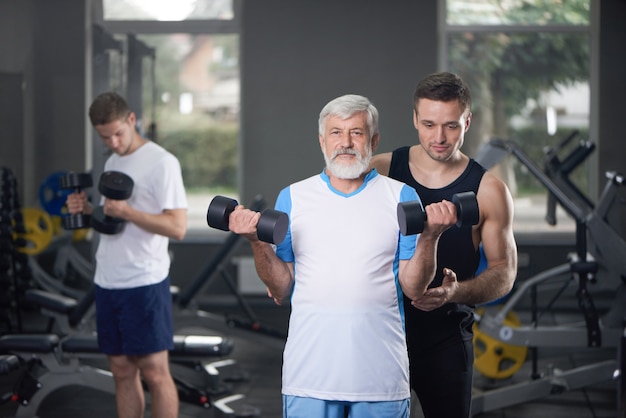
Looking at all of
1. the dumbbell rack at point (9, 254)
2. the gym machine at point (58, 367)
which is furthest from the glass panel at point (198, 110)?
the gym machine at point (58, 367)

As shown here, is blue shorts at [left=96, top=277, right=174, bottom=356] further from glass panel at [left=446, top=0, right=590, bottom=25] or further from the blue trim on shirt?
glass panel at [left=446, top=0, right=590, bottom=25]

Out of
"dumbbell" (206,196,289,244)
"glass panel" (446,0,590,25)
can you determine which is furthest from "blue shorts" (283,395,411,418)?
"glass panel" (446,0,590,25)

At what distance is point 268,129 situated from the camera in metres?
6.86

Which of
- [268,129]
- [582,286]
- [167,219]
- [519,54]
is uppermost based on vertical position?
[519,54]

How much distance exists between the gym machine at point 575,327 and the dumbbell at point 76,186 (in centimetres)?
177

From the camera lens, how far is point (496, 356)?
14.9ft

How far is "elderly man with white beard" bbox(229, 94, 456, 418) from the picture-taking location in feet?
5.90

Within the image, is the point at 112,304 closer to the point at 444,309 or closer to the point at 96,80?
the point at 444,309

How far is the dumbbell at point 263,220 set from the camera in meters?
1.72

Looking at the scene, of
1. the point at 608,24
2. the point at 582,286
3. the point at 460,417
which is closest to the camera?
the point at 460,417

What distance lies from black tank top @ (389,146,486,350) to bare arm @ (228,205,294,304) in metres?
0.39

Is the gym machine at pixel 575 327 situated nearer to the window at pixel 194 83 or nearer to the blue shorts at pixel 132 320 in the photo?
the blue shorts at pixel 132 320

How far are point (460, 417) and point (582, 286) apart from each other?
84.0 inches

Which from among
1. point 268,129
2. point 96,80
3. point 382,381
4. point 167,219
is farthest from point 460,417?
point 268,129
